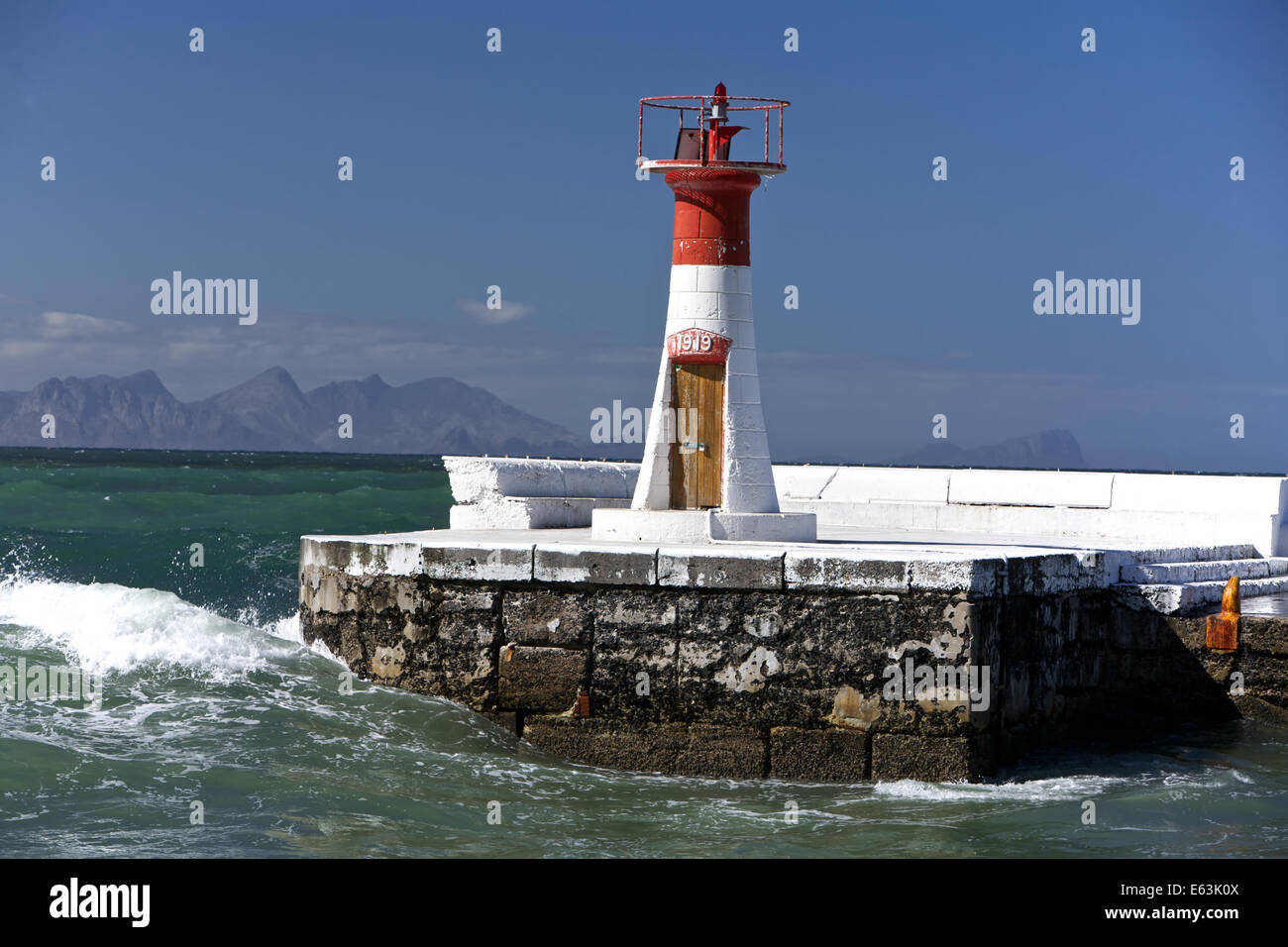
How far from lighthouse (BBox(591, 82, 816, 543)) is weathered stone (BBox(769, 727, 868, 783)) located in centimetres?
247

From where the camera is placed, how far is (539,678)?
10.4 metres

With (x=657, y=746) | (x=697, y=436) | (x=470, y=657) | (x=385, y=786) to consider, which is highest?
(x=697, y=436)

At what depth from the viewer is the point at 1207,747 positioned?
37.7 ft

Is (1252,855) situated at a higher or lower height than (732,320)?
lower

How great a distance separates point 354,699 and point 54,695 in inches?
83.4

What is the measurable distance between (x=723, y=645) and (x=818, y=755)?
971 mm

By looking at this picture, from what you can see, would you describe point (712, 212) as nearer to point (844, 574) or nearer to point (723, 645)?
point (844, 574)

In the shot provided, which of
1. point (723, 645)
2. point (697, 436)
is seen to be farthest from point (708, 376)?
point (723, 645)

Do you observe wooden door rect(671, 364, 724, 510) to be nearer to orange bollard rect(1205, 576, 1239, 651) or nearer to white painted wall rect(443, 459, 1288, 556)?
white painted wall rect(443, 459, 1288, 556)

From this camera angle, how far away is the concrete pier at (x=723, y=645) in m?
9.81

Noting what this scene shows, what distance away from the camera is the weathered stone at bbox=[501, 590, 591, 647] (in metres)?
10.3

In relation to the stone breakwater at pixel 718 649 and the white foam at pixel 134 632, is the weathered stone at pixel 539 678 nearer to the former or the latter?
the stone breakwater at pixel 718 649

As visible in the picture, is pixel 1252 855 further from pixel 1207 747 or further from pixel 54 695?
pixel 54 695
